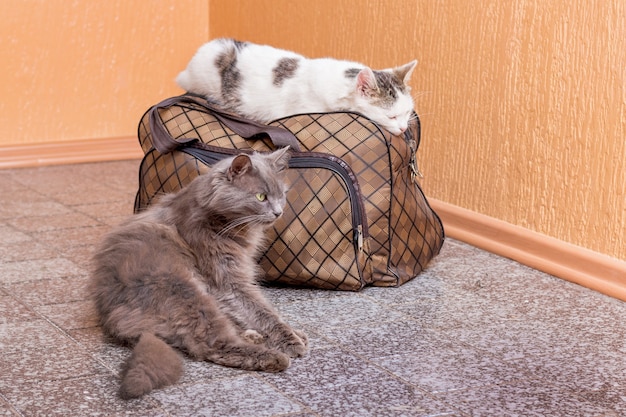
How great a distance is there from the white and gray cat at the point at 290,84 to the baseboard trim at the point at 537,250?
556 mm

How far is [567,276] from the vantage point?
8.02 feet

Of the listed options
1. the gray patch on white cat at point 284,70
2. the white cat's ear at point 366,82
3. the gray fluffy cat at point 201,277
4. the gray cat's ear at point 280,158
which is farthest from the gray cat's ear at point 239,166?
the gray patch on white cat at point 284,70

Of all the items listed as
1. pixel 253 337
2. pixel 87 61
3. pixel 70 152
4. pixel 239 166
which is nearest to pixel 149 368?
pixel 253 337

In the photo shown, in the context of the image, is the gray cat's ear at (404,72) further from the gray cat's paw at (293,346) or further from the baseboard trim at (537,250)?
the gray cat's paw at (293,346)

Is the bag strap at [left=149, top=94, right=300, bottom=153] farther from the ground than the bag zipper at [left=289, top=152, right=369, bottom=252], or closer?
farther from the ground

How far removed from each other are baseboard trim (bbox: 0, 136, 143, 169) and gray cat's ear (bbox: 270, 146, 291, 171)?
209 cm

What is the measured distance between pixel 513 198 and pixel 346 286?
0.74 metres

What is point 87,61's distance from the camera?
3.96m

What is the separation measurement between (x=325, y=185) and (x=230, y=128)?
326mm

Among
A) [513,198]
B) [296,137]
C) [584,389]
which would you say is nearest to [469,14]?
[513,198]

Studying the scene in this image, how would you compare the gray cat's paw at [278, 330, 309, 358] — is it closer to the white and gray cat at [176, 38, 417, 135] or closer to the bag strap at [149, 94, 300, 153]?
the bag strap at [149, 94, 300, 153]

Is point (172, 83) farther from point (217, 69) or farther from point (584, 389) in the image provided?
point (584, 389)

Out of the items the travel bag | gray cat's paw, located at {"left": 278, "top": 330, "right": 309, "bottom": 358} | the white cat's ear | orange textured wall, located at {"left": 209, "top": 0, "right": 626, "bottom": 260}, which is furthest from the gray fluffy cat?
orange textured wall, located at {"left": 209, "top": 0, "right": 626, "bottom": 260}

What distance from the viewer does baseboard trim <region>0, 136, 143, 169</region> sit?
382cm
